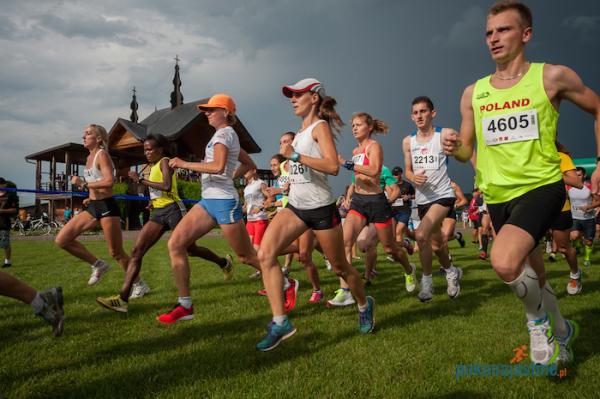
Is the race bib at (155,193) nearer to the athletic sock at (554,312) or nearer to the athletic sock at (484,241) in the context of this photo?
the athletic sock at (554,312)

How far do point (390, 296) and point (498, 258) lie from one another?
11.8 ft

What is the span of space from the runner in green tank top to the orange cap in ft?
9.01

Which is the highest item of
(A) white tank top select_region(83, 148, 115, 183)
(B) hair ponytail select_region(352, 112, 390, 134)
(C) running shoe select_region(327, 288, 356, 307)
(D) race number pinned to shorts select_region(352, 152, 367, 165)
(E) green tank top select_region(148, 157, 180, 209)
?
(B) hair ponytail select_region(352, 112, 390, 134)

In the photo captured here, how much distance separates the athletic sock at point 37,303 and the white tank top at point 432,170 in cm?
468

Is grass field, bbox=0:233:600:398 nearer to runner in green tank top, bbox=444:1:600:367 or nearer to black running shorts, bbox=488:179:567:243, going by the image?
runner in green tank top, bbox=444:1:600:367

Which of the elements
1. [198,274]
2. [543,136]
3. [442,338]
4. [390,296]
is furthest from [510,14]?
[198,274]

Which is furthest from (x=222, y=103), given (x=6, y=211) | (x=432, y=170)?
(x=6, y=211)

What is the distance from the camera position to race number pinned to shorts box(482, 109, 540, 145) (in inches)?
114

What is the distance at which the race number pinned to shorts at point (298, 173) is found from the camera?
3906mm

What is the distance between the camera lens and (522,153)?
2.95m

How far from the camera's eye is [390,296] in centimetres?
615

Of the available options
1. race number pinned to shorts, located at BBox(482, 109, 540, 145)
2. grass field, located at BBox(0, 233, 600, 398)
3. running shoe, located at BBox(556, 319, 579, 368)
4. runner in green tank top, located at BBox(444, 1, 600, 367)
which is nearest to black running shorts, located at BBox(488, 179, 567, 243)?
runner in green tank top, located at BBox(444, 1, 600, 367)

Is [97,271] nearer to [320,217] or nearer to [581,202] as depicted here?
[320,217]

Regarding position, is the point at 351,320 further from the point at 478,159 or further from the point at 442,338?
the point at 478,159
